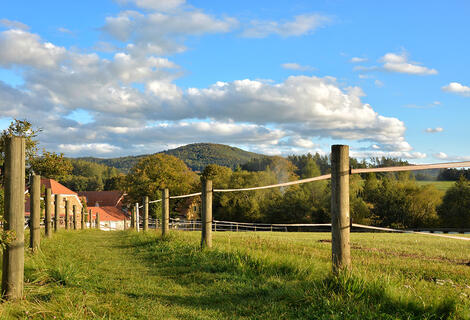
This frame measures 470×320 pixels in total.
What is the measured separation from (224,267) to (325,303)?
2.45 metres

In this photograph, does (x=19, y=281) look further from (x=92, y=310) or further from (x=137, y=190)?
(x=137, y=190)

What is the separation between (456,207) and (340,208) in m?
51.1

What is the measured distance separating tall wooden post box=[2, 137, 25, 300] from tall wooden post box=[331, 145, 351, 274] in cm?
376

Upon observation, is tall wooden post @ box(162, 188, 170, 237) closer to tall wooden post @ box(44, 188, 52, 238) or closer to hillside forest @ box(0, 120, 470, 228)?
tall wooden post @ box(44, 188, 52, 238)

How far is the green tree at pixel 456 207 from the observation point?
1890 inches

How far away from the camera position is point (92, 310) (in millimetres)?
4199

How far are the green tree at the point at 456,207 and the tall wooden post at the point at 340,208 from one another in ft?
164

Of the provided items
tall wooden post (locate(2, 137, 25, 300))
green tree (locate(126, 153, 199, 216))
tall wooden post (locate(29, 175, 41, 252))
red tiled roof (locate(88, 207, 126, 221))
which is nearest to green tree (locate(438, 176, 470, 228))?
green tree (locate(126, 153, 199, 216))

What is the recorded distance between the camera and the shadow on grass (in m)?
3.74

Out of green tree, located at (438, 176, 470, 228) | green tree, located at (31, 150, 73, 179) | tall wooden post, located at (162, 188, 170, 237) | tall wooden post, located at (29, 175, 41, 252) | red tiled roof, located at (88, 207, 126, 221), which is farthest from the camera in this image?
red tiled roof, located at (88, 207, 126, 221)

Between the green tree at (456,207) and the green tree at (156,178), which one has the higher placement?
the green tree at (156,178)

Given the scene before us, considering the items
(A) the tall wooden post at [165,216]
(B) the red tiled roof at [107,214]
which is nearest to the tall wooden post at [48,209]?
(A) the tall wooden post at [165,216]

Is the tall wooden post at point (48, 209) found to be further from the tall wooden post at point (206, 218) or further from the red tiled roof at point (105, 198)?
the red tiled roof at point (105, 198)

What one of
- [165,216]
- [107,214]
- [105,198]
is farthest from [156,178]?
[165,216]
